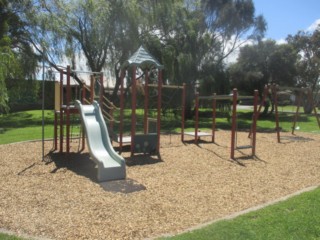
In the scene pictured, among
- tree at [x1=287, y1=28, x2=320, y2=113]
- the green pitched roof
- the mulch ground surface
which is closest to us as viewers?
the mulch ground surface

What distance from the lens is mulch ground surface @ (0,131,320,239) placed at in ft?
15.5

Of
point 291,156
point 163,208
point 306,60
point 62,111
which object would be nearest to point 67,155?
point 62,111

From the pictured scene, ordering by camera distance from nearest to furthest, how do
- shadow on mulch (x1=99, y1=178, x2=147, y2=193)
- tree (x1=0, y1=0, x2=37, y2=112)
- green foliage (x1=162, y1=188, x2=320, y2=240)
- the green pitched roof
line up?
1. green foliage (x1=162, y1=188, x2=320, y2=240)
2. shadow on mulch (x1=99, y1=178, x2=147, y2=193)
3. the green pitched roof
4. tree (x1=0, y1=0, x2=37, y2=112)

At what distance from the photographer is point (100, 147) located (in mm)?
7961

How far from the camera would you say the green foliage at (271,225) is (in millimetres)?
4234

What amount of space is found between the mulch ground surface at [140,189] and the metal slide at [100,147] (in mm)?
240

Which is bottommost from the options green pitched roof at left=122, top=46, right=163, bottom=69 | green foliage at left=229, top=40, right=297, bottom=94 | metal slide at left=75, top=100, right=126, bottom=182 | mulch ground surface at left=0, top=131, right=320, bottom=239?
mulch ground surface at left=0, top=131, right=320, bottom=239

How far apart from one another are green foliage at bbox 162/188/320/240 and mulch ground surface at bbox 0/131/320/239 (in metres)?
0.41

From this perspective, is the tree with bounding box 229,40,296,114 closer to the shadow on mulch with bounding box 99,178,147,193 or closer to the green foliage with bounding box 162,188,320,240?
the shadow on mulch with bounding box 99,178,147,193

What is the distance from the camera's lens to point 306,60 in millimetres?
32531

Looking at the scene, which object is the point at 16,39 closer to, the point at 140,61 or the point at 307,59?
the point at 140,61

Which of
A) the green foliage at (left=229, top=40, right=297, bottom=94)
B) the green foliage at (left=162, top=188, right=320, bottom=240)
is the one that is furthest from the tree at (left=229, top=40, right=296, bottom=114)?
the green foliage at (left=162, top=188, right=320, bottom=240)

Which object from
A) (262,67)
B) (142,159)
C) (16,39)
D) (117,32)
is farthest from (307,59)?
(142,159)

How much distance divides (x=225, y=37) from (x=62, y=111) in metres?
19.6
